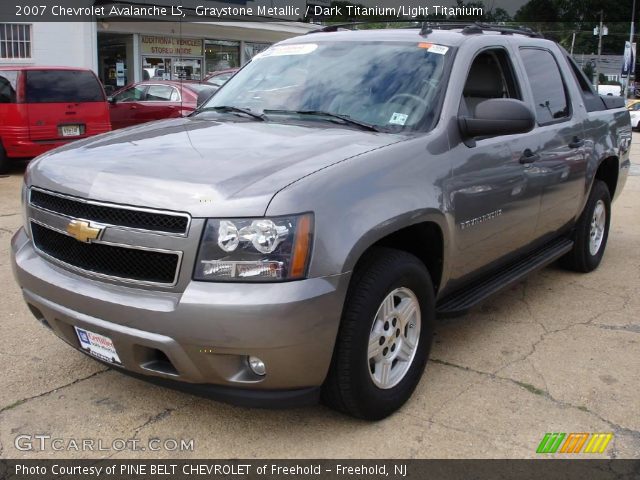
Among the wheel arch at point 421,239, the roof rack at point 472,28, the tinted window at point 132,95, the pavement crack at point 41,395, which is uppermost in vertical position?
the roof rack at point 472,28

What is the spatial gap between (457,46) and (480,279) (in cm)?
141

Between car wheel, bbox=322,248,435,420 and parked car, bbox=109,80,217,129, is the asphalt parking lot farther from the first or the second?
parked car, bbox=109,80,217,129

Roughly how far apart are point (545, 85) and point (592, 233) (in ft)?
5.33

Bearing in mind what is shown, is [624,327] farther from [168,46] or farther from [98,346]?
[168,46]

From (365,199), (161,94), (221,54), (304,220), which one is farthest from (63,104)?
(221,54)

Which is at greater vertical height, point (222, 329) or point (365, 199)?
point (365, 199)

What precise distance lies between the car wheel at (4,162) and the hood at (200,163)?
7.64m

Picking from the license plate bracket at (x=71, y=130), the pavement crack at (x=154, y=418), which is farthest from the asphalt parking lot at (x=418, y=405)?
the license plate bracket at (x=71, y=130)

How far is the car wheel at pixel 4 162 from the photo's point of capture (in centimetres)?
1031

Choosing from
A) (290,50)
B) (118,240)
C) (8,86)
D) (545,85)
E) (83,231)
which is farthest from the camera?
(8,86)

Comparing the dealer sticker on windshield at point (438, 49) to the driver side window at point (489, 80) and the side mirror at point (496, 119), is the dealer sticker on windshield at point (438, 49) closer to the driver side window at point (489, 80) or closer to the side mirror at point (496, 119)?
the driver side window at point (489, 80)

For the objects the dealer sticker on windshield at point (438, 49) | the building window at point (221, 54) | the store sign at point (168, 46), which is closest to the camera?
the dealer sticker on windshield at point (438, 49)

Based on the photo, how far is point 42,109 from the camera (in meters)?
10.2
